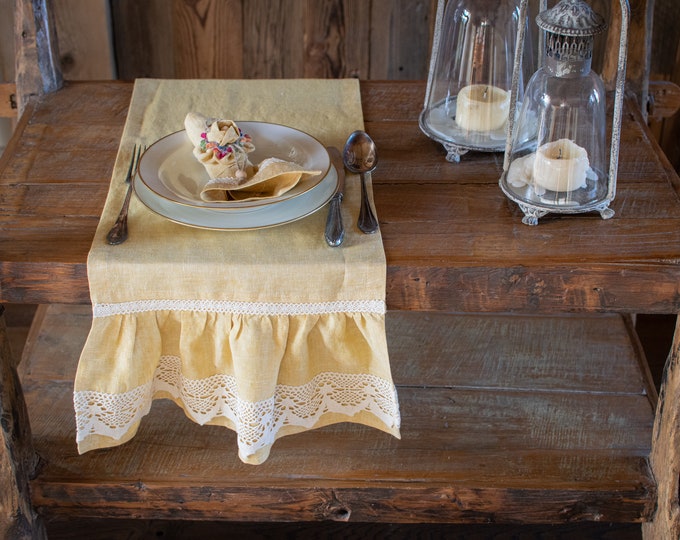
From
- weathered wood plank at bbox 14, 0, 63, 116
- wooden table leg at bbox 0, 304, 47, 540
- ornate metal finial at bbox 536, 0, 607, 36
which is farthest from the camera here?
weathered wood plank at bbox 14, 0, 63, 116

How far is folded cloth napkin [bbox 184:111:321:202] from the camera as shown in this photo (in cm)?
93

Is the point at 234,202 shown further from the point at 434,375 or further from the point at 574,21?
the point at 434,375

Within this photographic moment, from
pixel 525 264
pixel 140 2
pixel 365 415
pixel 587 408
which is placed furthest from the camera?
pixel 140 2

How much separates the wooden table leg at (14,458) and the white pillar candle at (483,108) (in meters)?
0.59

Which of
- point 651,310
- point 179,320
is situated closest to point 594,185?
point 651,310

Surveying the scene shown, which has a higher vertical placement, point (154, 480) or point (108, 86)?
point (108, 86)

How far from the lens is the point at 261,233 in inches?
36.1

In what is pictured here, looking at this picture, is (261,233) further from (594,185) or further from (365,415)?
(594,185)

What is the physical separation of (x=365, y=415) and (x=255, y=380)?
15 cm

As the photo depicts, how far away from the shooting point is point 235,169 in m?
0.96

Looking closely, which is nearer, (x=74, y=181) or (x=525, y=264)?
(x=525, y=264)

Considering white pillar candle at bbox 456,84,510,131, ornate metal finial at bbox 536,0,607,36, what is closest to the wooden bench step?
white pillar candle at bbox 456,84,510,131

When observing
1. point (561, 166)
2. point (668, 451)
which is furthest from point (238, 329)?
point (668, 451)

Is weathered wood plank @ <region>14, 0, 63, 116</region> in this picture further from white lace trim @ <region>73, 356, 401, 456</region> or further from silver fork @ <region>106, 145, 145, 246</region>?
white lace trim @ <region>73, 356, 401, 456</region>
